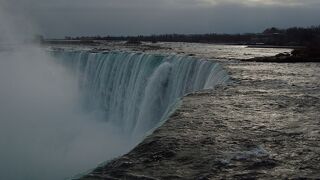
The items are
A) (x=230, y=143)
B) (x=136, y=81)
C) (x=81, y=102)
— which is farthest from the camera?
(x=81, y=102)

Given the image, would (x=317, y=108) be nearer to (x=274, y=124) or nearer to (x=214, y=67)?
(x=274, y=124)

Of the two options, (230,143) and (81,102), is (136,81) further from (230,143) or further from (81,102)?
(230,143)

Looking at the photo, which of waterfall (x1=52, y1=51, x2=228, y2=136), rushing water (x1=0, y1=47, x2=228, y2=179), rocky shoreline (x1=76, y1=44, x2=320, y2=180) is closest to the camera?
rocky shoreline (x1=76, y1=44, x2=320, y2=180)

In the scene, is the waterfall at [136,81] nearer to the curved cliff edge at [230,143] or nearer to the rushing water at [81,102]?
the rushing water at [81,102]

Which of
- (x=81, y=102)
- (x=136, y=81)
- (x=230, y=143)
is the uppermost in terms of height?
(x=230, y=143)

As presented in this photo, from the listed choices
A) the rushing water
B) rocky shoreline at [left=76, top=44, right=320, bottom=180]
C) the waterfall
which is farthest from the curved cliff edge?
the waterfall

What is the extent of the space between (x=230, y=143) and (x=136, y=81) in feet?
56.1

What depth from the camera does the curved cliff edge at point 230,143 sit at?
598cm

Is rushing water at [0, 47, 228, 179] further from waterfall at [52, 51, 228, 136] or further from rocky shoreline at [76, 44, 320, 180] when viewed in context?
rocky shoreline at [76, 44, 320, 180]

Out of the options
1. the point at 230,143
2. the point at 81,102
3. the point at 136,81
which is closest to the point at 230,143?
the point at 230,143

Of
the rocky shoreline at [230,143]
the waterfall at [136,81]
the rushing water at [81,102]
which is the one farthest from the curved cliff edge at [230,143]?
the waterfall at [136,81]

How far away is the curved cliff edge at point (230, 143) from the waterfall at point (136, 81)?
3.42 meters

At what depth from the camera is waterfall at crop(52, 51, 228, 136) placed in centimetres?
1894

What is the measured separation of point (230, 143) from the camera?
23.7ft
